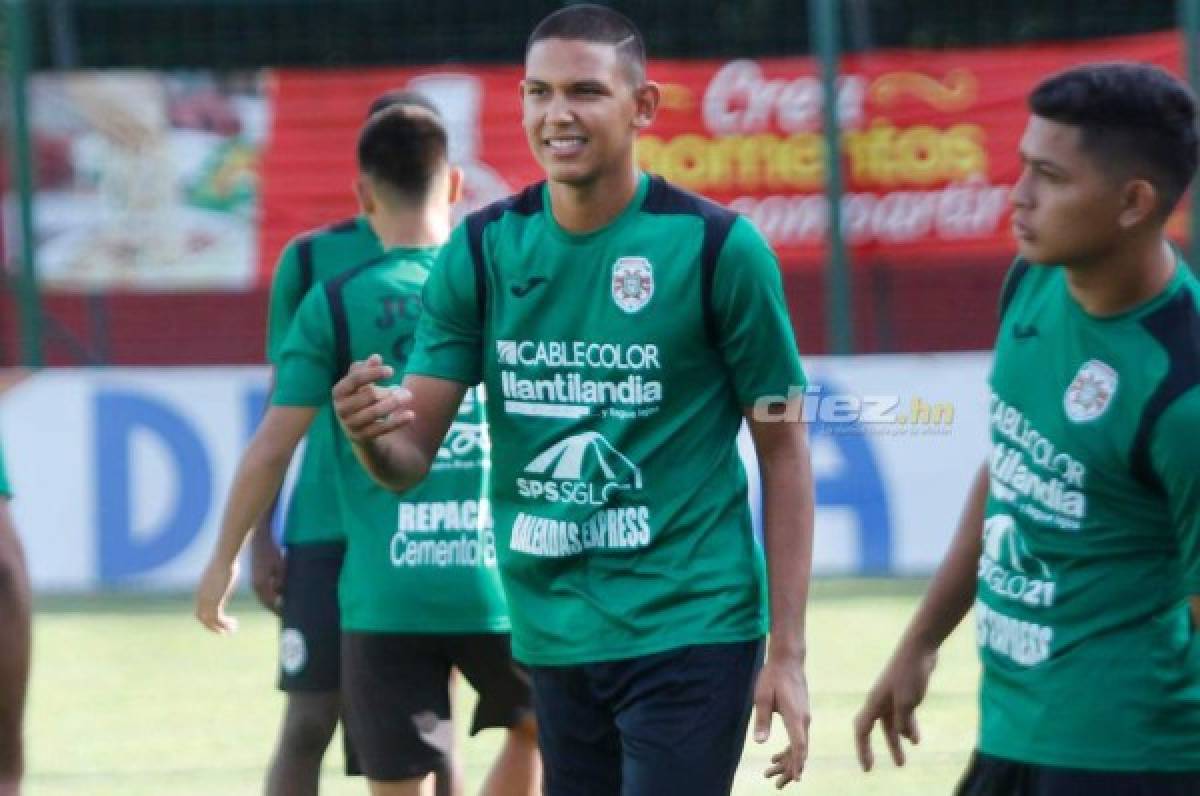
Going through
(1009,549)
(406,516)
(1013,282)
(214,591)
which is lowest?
(214,591)

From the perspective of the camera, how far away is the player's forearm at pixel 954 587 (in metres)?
4.43

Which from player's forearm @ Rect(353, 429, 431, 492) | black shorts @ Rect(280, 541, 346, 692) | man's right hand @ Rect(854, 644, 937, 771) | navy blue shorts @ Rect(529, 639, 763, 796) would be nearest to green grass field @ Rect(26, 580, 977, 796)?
black shorts @ Rect(280, 541, 346, 692)

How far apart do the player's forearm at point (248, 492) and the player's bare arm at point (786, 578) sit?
59.6 inches

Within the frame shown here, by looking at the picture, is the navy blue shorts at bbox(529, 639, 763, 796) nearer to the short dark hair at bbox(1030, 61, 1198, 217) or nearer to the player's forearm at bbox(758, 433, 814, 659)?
the player's forearm at bbox(758, 433, 814, 659)

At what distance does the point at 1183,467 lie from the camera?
3.89 meters

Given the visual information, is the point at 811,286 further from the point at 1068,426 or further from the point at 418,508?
the point at 1068,426

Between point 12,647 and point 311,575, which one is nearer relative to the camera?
point 12,647

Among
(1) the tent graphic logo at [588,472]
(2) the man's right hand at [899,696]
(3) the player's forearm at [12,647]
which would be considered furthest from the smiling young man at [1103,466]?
(3) the player's forearm at [12,647]

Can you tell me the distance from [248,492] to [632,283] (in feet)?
4.98

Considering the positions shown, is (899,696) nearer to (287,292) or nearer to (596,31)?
(596,31)

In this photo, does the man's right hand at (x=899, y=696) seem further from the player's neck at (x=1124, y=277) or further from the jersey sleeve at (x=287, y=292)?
the jersey sleeve at (x=287, y=292)

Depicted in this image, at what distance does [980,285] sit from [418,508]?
34.0 feet

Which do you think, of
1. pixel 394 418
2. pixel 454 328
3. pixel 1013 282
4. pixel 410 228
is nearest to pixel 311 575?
pixel 410 228

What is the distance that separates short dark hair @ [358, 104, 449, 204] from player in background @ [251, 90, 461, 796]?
8.3 inches
